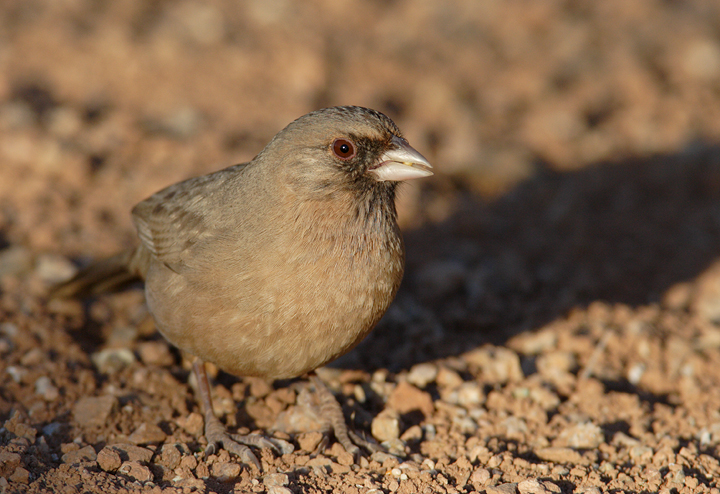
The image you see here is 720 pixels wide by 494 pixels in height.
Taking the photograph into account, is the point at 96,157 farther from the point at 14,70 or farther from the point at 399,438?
the point at 399,438

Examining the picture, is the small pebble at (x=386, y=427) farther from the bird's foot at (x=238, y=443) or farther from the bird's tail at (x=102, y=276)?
the bird's tail at (x=102, y=276)

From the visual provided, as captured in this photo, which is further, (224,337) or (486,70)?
(486,70)

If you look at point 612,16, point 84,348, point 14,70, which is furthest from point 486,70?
point 84,348

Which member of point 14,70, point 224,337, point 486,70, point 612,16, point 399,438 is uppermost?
point 612,16

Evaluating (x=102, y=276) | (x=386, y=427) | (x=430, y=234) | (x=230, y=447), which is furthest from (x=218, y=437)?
(x=430, y=234)

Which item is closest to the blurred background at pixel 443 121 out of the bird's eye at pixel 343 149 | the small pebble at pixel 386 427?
the small pebble at pixel 386 427

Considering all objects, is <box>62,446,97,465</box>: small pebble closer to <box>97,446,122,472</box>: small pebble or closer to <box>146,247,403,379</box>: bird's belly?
<box>97,446,122,472</box>: small pebble
